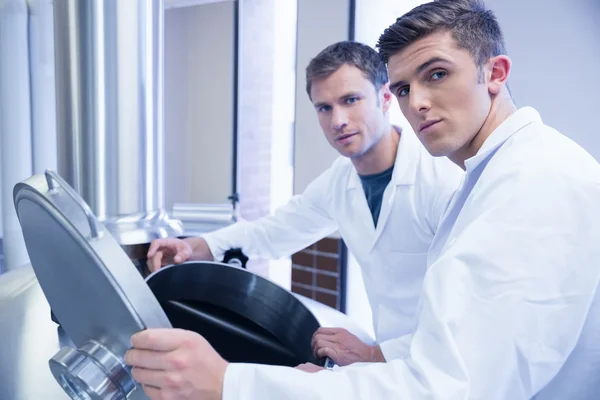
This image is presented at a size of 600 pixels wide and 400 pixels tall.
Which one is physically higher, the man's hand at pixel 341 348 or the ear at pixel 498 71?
the ear at pixel 498 71

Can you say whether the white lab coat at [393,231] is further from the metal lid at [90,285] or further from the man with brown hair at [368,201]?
the metal lid at [90,285]

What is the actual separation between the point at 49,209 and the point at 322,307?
60 cm

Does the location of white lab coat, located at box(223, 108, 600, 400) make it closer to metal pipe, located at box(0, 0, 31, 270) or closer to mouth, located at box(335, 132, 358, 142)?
mouth, located at box(335, 132, 358, 142)

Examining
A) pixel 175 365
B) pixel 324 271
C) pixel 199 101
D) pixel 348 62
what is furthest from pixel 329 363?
pixel 199 101

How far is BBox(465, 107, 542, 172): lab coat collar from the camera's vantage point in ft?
2.37

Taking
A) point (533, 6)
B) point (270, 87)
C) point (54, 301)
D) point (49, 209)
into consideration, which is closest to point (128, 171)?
point (54, 301)

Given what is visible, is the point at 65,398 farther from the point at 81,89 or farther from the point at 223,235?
the point at 223,235

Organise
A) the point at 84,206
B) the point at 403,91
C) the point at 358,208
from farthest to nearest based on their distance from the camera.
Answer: the point at 358,208
the point at 403,91
the point at 84,206

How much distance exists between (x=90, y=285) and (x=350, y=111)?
0.95 m

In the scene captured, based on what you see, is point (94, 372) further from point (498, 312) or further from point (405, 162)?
point (405, 162)

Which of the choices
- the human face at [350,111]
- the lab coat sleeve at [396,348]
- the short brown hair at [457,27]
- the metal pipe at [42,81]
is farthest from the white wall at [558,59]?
the metal pipe at [42,81]

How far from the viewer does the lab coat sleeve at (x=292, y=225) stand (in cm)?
139

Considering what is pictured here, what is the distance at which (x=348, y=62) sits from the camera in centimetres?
130

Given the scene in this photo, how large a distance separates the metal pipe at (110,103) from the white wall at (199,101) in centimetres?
158
